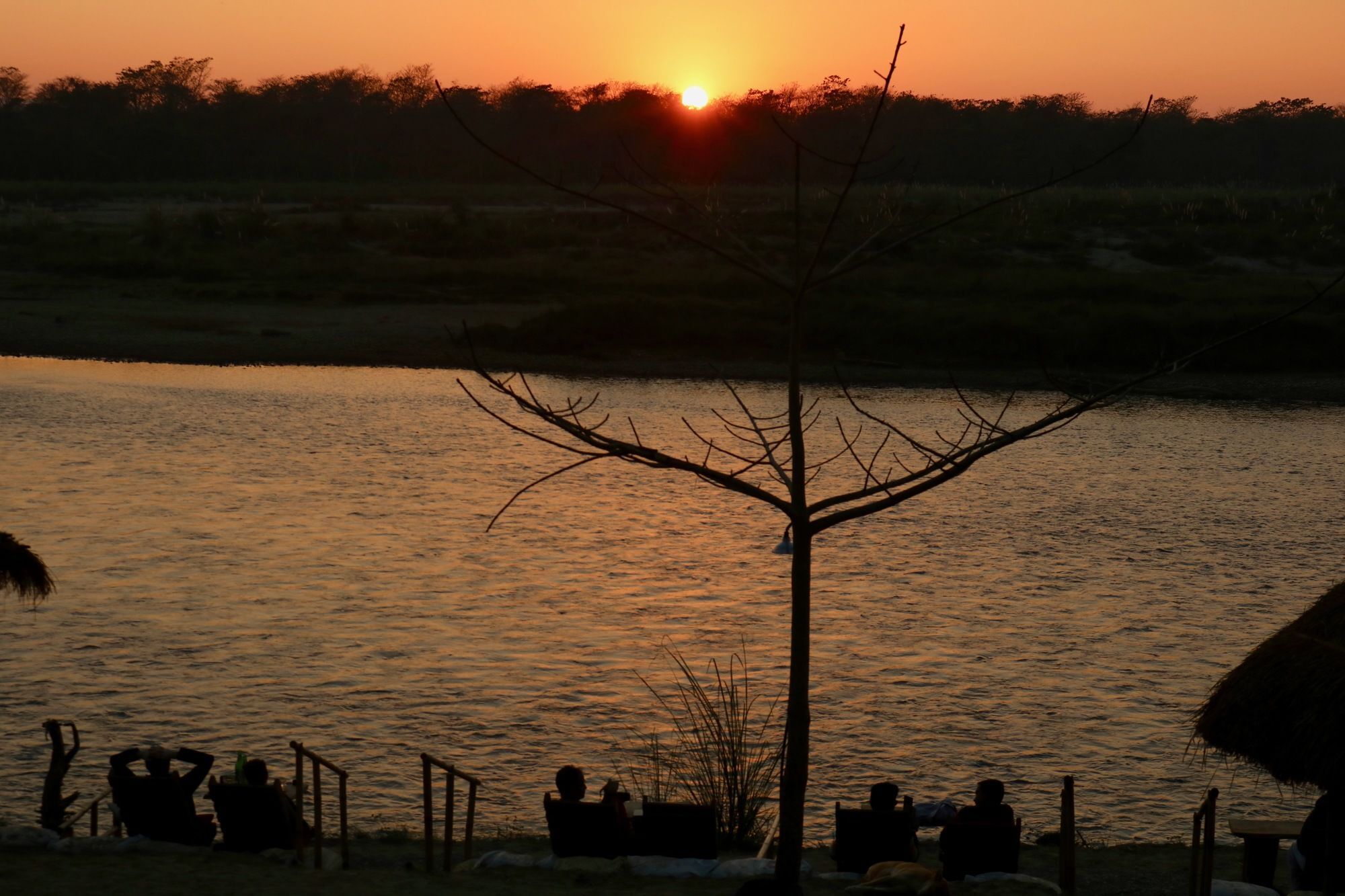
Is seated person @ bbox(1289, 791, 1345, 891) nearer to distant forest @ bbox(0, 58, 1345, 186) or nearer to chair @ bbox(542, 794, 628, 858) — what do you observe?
chair @ bbox(542, 794, 628, 858)

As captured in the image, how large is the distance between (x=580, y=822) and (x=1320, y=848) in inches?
162

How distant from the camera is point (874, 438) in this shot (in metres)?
31.1

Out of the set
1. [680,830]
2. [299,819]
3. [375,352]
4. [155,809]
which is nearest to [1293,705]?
[680,830]

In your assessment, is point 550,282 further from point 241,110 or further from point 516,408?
point 241,110

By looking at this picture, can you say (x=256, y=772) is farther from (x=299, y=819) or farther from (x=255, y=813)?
(x=299, y=819)

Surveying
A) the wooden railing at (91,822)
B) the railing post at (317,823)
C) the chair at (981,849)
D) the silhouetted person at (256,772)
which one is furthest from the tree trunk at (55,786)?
the chair at (981,849)

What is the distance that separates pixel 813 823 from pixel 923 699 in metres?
3.44

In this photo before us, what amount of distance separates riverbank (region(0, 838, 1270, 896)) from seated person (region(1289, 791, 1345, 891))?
70cm

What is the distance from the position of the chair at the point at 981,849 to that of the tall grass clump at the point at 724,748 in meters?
1.14

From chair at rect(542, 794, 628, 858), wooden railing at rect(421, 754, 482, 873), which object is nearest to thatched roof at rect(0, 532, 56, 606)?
wooden railing at rect(421, 754, 482, 873)

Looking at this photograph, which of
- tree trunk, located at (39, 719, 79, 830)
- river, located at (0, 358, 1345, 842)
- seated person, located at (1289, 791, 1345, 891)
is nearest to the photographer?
seated person, located at (1289, 791, 1345, 891)

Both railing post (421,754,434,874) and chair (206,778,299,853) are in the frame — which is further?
chair (206,778,299,853)

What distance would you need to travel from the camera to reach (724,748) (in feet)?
39.6

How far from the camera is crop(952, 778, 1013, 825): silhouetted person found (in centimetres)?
913
